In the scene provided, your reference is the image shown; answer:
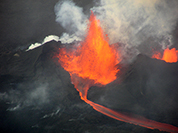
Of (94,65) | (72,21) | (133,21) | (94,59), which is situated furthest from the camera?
(72,21)

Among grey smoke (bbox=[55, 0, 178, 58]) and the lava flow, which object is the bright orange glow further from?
grey smoke (bbox=[55, 0, 178, 58])

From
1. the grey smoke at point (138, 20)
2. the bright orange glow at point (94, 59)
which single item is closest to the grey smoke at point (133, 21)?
the grey smoke at point (138, 20)

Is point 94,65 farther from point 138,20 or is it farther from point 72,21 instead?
point 138,20

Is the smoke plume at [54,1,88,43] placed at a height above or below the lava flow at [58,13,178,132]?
above

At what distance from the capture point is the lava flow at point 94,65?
691cm

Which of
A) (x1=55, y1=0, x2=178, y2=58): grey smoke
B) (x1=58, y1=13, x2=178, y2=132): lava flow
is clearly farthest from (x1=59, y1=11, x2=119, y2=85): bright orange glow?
(x1=55, y1=0, x2=178, y2=58): grey smoke

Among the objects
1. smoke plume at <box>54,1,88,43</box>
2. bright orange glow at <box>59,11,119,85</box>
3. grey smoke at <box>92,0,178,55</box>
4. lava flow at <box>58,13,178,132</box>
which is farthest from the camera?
smoke plume at <box>54,1,88,43</box>

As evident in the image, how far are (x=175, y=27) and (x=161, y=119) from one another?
7.43 m

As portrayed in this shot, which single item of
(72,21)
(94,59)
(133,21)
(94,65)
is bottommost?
(94,65)

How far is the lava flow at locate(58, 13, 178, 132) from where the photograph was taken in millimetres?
6906

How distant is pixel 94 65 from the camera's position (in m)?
9.10

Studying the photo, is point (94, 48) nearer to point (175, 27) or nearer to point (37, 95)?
point (37, 95)

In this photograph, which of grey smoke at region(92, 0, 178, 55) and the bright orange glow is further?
grey smoke at region(92, 0, 178, 55)

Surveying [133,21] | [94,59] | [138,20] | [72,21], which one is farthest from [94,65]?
[138,20]
